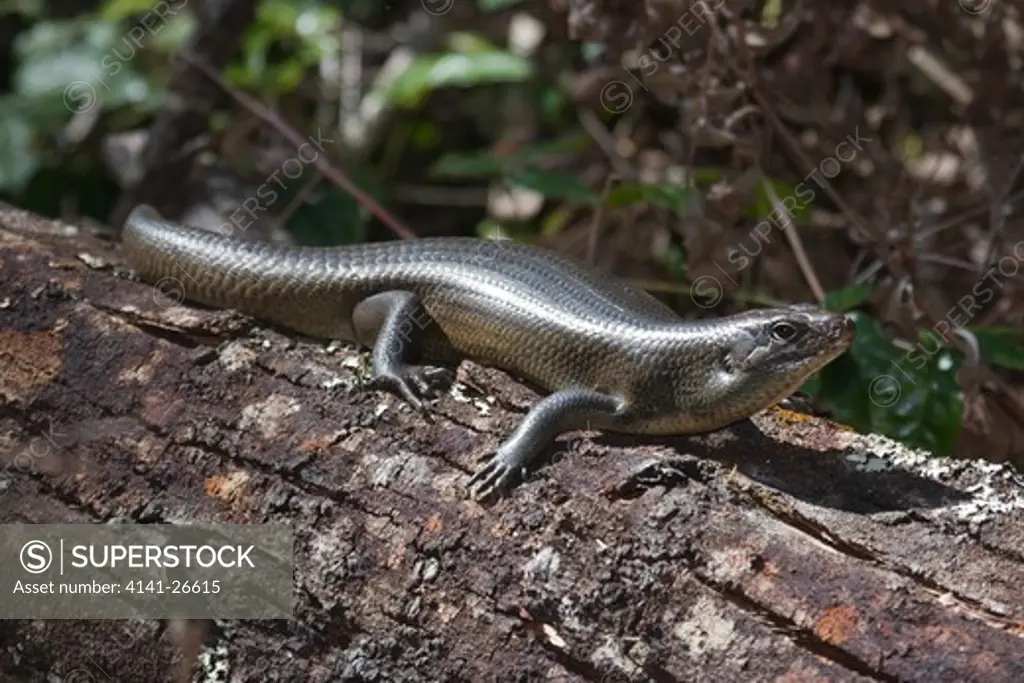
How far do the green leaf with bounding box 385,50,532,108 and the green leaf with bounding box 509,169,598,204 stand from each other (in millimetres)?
1134

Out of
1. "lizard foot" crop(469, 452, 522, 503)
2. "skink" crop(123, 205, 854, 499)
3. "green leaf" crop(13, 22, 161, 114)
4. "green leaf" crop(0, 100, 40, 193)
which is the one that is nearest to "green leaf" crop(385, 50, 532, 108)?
"green leaf" crop(13, 22, 161, 114)

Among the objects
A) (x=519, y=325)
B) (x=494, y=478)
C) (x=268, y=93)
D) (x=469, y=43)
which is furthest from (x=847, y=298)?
(x=268, y=93)

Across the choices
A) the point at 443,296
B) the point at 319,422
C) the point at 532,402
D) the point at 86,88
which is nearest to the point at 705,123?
the point at 443,296

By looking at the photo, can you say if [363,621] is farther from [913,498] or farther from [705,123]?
[705,123]

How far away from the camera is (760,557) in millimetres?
2906

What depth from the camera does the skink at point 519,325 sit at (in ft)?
11.6

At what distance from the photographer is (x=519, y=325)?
3.99 m

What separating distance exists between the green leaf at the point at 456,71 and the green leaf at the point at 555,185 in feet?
3.72

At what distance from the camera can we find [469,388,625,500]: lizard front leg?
323 centimetres

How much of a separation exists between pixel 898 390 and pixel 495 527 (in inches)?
74.6

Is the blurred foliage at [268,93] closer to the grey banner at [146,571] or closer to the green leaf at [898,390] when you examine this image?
the green leaf at [898,390]

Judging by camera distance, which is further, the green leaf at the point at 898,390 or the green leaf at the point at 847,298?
the green leaf at the point at 847,298

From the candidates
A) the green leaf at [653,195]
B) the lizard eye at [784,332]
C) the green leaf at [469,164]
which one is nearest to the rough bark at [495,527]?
the lizard eye at [784,332]

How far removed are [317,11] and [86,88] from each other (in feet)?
4.17
